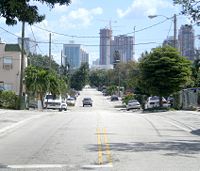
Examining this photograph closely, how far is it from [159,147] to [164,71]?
3463 cm

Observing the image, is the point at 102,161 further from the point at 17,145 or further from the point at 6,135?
the point at 6,135

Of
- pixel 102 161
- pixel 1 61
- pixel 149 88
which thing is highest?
Answer: pixel 1 61

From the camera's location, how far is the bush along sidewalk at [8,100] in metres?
50.6

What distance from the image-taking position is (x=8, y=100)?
51.3m

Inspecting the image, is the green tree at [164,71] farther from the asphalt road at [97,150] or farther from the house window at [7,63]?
the house window at [7,63]

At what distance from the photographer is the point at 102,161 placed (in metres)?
14.2

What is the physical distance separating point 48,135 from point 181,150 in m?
7.03

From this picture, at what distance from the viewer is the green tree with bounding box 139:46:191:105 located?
2063 inches

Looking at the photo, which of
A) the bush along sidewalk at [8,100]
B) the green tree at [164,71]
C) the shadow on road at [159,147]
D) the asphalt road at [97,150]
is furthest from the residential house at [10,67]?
the shadow on road at [159,147]

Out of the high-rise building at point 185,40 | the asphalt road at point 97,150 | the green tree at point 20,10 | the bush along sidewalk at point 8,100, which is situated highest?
the high-rise building at point 185,40

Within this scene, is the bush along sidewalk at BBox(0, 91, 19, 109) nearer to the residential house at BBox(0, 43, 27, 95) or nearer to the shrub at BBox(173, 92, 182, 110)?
the shrub at BBox(173, 92, 182, 110)

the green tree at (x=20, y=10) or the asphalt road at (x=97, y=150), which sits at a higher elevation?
the green tree at (x=20, y=10)

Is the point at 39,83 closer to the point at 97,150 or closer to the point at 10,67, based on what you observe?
the point at 10,67

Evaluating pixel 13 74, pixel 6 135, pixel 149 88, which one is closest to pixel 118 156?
pixel 6 135
